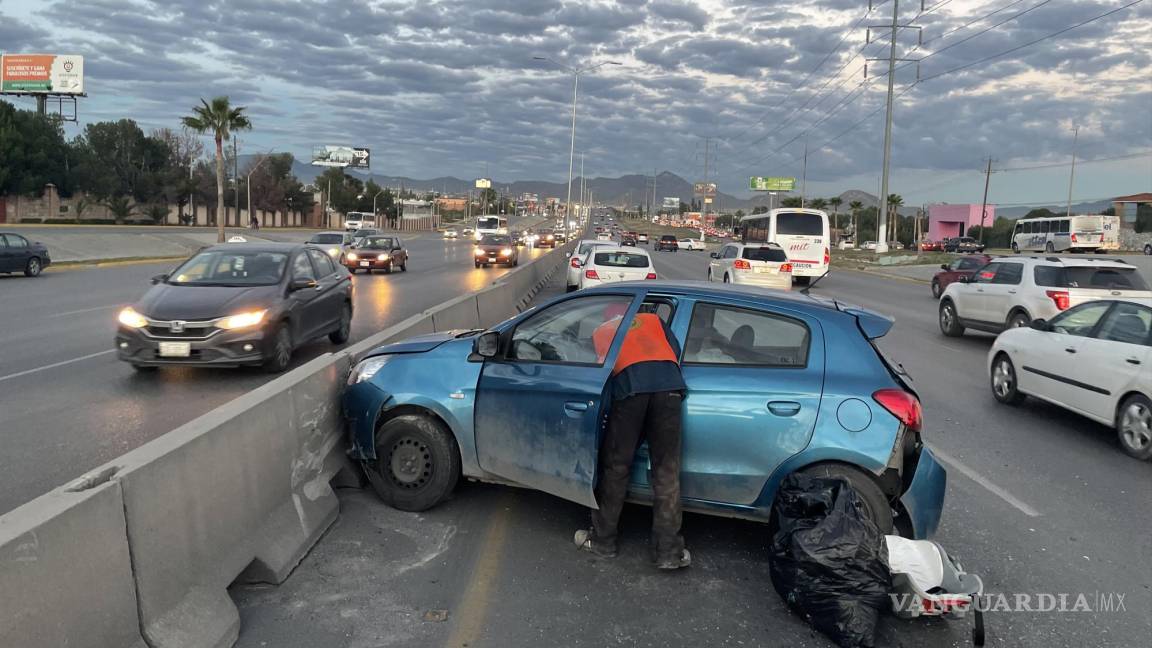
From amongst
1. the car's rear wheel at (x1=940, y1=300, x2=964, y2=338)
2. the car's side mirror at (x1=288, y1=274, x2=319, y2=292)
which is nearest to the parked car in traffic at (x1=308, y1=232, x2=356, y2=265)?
the car's side mirror at (x1=288, y1=274, x2=319, y2=292)

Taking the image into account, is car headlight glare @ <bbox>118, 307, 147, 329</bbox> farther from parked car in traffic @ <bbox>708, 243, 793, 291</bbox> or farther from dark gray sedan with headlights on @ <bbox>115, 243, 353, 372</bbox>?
parked car in traffic @ <bbox>708, 243, 793, 291</bbox>

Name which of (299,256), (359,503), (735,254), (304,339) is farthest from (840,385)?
(735,254)

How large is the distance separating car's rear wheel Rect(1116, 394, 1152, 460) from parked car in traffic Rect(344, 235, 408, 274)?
2638cm

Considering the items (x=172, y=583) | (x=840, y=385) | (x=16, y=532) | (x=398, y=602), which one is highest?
(x=840, y=385)

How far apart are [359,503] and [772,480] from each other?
281 cm

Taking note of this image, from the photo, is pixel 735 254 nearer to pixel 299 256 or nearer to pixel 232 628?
pixel 299 256

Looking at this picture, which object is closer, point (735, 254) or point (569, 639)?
point (569, 639)

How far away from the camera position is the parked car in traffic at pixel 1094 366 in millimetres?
7602

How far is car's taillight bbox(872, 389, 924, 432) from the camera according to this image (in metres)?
4.71

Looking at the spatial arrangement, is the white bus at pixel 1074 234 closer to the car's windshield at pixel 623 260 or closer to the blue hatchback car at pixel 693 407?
the car's windshield at pixel 623 260

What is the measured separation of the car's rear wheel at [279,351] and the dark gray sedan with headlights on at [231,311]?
1 cm

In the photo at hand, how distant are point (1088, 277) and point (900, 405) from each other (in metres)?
11.3

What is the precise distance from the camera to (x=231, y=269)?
1090 cm

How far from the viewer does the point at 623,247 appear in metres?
20.3
